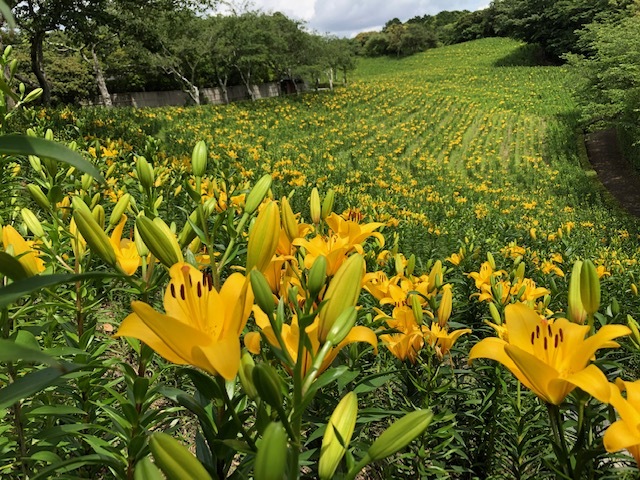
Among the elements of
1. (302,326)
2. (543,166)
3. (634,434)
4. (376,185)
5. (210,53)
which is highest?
(210,53)

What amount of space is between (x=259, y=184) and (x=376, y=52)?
41540 millimetres

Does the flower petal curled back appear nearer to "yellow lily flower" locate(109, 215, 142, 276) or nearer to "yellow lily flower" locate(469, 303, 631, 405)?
"yellow lily flower" locate(109, 215, 142, 276)

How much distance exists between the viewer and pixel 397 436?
51 centimetres

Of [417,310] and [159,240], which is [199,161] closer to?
[159,240]

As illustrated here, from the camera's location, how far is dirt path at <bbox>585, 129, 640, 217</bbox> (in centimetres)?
1010

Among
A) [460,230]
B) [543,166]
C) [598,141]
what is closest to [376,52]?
[598,141]

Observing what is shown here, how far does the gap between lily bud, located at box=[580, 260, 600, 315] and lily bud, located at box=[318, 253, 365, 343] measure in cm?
38

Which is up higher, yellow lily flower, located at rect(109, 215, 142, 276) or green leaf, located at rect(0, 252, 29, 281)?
green leaf, located at rect(0, 252, 29, 281)

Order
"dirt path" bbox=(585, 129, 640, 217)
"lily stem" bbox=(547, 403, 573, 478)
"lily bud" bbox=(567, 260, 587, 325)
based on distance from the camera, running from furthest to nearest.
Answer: "dirt path" bbox=(585, 129, 640, 217), "lily bud" bbox=(567, 260, 587, 325), "lily stem" bbox=(547, 403, 573, 478)

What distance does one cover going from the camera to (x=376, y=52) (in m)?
38.9

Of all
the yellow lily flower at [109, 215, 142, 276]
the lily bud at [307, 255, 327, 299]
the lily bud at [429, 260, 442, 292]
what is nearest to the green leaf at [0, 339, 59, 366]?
the lily bud at [307, 255, 327, 299]

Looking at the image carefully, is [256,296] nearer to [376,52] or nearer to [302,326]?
[302,326]

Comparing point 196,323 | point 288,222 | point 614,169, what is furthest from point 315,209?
point 614,169

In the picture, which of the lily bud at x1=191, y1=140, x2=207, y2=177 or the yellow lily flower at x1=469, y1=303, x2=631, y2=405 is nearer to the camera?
the yellow lily flower at x1=469, y1=303, x2=631, y2=405
